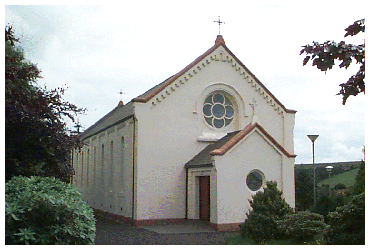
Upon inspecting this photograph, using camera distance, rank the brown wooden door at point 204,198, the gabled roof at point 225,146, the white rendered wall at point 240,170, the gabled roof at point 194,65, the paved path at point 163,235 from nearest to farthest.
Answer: the paved path at point 163,235
the white rendered wall at point 240,170
the gabled roof at point 225,146
the brown wooden door at point 204,198
the gabled roof at point 194,65

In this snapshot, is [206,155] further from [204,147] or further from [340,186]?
[340,186]

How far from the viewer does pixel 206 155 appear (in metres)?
20.9

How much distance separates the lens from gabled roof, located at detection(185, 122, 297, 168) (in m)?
18.8

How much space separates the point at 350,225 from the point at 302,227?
2.49m

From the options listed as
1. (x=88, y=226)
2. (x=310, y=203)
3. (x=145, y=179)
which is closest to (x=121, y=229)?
(x=145, y=179)

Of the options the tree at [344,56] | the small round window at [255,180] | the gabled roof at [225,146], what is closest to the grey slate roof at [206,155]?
the gabled roof at [225,146]

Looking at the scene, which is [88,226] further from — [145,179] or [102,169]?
[102,169]

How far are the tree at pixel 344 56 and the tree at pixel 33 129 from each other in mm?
8853

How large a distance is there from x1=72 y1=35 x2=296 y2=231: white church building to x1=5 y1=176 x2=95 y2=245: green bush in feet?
29.7

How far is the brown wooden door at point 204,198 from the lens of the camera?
20922 millimetres

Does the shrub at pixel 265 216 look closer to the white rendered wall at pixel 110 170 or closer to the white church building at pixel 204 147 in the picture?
the white church building at pixel 204 147

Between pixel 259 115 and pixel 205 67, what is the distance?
399 cm

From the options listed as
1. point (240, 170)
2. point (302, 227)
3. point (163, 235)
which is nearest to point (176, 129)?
point (240, 170)

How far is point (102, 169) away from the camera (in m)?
29.8
